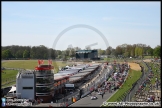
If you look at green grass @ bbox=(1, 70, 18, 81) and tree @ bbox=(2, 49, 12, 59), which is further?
tree @ bbox=(2, 49, 12, 59)

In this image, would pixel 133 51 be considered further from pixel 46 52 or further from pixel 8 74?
pixel 8 74

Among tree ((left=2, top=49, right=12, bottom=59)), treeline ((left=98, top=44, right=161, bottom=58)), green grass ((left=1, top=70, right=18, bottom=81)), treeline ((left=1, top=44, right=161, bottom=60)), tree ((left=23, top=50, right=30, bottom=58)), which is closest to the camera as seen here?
green grass ((left=1, top=70, right=18, bottom=81))

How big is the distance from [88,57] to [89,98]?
50707mm

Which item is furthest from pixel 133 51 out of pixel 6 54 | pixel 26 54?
pixel 6 54

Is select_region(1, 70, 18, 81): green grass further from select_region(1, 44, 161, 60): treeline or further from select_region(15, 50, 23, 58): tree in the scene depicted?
select_region(15, 50, 23, 58): tree

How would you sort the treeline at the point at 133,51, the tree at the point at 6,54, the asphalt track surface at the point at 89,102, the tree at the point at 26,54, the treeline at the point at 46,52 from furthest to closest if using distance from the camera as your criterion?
the treeline at the point at 133,51, the tree at the point at 26,54, the treeline at the point at 46,52, the tree at the point at 6,54, the asphalt track surface at the point at 89,102

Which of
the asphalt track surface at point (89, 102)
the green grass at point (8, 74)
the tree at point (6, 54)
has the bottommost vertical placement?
the asphalt track surface at point (89, 102)

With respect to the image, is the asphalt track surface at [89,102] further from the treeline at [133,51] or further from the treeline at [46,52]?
the treeline at [133,51]

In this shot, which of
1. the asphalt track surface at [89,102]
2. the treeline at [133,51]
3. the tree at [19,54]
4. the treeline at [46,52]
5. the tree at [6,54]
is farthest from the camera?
the treeline at [133,51]

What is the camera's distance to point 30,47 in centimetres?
7438

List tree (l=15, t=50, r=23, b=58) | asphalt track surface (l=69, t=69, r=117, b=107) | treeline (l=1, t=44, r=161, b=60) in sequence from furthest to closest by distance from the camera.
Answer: tree (l=15, t=50, r=23, b=58), treeline (l=1, t=44, r=161, b=60), asphalt track surface (l=69, t=69, r=117, b=107)

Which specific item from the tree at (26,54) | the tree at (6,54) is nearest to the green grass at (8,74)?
the tree at (6,54)

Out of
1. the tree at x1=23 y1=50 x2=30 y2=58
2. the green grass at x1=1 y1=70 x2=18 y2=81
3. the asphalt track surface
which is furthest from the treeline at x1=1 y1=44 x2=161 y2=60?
the asphalt track surface

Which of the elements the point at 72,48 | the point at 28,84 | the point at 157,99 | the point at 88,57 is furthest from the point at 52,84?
the point at 72,48
